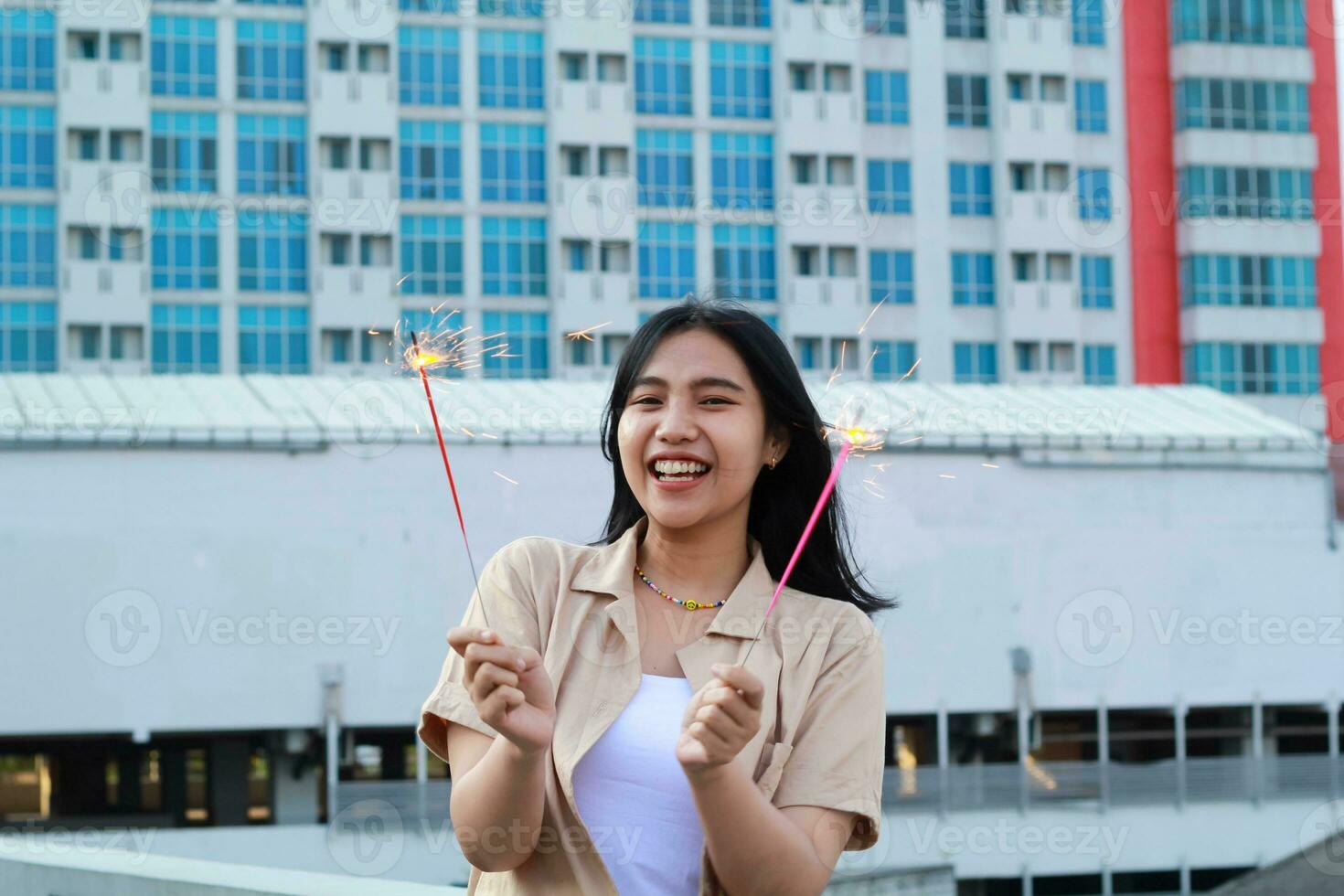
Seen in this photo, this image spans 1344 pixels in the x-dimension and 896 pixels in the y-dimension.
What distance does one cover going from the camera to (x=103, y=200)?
37500 mm

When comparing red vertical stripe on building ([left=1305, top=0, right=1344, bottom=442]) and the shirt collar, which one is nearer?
the shirt collar

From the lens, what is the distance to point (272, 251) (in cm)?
3825

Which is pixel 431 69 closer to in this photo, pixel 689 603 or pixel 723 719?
pixel 689 603

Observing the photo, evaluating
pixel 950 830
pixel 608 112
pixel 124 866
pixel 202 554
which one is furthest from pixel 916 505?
pixel 124 866

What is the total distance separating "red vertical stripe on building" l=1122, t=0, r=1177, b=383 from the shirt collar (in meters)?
41.2

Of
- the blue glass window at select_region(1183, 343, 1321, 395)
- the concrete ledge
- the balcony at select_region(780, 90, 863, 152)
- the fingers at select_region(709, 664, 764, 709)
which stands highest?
the balcony at select_region(780, 90, 863, 152)

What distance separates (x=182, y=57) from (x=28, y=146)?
3.94 m

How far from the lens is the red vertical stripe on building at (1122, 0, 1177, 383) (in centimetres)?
4219

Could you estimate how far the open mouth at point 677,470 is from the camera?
8.36 ft

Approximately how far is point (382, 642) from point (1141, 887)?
1312 centimetres

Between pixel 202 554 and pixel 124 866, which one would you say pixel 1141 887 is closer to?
pixel 202 554

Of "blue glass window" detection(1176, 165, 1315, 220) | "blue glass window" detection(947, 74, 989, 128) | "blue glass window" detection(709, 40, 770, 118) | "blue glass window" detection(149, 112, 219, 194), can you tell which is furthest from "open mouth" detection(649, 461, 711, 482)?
"blue glass window" detection(1176, 165, 1315, 220)

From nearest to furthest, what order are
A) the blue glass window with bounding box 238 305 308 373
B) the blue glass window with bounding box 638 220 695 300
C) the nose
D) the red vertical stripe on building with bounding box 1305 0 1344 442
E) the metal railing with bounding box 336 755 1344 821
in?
the nose < the metal railing with bounding box 336 755 1344 821 < the blue glass window with bounding box 238 305 308 373 < the blue glass window with bounding box 638 220 695 300 < the red vertical stripe on building with bounding box 1305 0 1344 442

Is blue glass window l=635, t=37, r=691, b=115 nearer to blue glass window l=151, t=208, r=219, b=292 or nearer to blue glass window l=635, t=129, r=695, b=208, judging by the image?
blue glass window l=635, t=129, r=695, b=208
